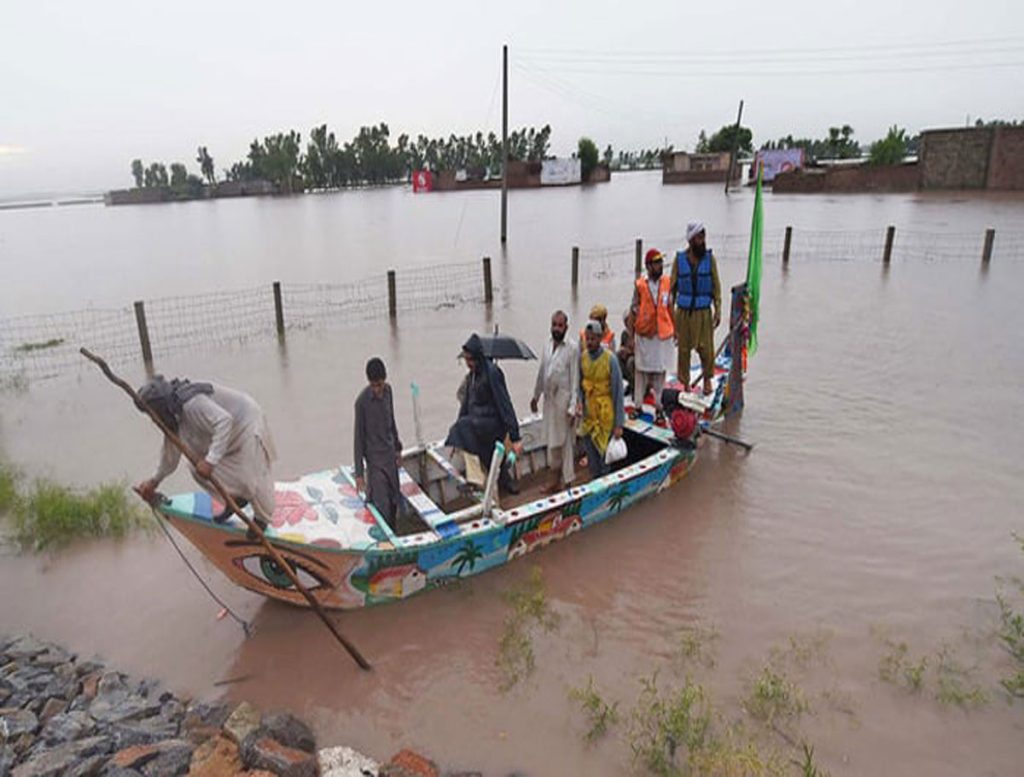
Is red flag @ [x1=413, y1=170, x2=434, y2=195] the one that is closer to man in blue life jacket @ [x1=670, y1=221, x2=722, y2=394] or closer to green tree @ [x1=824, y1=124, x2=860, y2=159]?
green tree @ [x1=824, y1=124, x2=860, y2=159]

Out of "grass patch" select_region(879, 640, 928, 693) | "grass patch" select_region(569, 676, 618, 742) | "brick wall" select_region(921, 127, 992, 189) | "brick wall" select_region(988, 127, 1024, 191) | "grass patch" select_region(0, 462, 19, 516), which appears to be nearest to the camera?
"grass patch" select_region(569, 676, 618, 742)

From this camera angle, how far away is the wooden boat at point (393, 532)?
13.6 feet

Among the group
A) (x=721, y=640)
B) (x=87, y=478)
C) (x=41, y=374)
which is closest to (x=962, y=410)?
(x=721, y=640)

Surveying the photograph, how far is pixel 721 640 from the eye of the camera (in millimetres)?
4582

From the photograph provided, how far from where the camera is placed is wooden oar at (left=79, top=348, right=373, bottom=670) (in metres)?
3.39

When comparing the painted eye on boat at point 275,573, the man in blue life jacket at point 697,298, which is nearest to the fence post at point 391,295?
the man in blue life jacket at point 697,298

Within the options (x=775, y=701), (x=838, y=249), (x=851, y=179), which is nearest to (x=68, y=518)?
(x=775, y=701)

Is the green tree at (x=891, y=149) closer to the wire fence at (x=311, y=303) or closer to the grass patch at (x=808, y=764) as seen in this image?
the wire fence at (x=311, y=303)

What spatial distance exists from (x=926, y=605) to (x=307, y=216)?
49.3 m

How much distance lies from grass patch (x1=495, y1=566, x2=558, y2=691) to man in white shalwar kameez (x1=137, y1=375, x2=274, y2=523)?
1839 millimetres

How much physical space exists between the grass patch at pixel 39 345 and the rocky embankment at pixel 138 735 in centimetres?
1100

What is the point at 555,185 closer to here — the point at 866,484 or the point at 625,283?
the point at 625,283

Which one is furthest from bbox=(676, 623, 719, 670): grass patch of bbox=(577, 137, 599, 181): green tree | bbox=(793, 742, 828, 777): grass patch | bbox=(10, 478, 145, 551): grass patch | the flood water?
bbox=(577, 137, 599, 181): green tree

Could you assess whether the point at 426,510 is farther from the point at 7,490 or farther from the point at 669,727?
the point at 7,490
